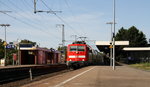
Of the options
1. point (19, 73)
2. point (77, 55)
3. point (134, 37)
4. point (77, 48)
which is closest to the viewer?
point (19, 73)

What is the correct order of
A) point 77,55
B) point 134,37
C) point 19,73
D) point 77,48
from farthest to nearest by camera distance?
point 134,37 < point 77,48 < point 77,55 < point 19,73

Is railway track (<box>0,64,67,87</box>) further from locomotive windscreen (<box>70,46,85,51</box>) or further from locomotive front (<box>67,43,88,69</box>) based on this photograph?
locomotive windscreen (<box>70,46,85,51</box>)

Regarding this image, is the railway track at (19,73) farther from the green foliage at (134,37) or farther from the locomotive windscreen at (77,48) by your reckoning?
the green foliage at (134,37)

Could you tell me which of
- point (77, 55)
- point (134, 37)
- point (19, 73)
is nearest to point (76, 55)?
point (77, 55)

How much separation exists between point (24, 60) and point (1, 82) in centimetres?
4700

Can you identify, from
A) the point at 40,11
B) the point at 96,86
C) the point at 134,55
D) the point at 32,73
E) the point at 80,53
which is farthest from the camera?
the point at 134,55

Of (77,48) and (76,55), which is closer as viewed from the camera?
(76,55)

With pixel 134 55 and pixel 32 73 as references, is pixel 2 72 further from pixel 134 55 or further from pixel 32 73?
pixel 134 55

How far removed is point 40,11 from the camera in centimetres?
2889

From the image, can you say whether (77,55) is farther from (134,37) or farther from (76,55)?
(134,37)

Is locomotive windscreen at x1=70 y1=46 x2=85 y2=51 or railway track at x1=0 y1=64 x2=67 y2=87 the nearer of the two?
railway track at x1=0 y1=64 x2=67 y2=87


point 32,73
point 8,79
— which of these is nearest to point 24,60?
point 32,73

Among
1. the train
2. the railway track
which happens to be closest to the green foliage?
the train

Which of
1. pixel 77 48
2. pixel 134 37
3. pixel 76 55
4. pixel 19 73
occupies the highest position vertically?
pixel 134 37
